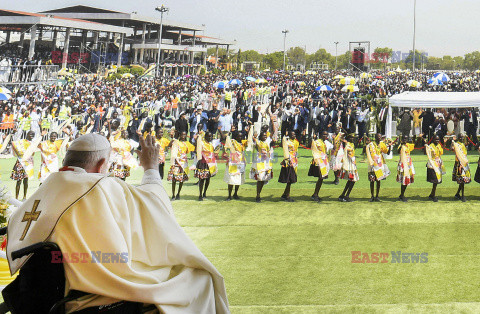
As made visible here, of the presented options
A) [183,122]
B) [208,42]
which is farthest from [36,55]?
[183,122]

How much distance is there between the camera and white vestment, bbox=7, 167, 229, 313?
1486 millimetres

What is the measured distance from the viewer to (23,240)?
1.52m

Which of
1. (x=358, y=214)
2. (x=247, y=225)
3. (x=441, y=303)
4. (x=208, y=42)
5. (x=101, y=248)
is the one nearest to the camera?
(x=101, y=248)

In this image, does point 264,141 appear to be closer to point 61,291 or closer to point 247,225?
point 247,225

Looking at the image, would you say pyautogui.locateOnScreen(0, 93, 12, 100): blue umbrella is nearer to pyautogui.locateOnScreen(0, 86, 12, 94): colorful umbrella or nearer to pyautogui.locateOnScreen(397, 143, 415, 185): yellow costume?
pyautogui.locateOnScreen(0, 86, 12, 94): colorful umbrella

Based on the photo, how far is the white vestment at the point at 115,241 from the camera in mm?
1486

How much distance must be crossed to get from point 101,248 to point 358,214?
240 inches

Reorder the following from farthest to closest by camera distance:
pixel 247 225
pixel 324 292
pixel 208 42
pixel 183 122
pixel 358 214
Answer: pixel 183 122 → pixel 208 42 → pixel 358 214 → pixel 247 225 → pixel 324 292

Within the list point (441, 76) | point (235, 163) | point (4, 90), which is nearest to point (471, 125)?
point (441, 76)

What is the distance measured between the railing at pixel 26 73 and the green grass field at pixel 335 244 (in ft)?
3.82

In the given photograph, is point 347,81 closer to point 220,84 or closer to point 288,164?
point 220,84

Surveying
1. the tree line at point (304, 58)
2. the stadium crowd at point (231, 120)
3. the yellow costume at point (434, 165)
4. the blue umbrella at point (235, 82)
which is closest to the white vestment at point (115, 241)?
the stadium crowd at point (231, 120)

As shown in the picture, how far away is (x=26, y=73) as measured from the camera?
7324 millimetres
